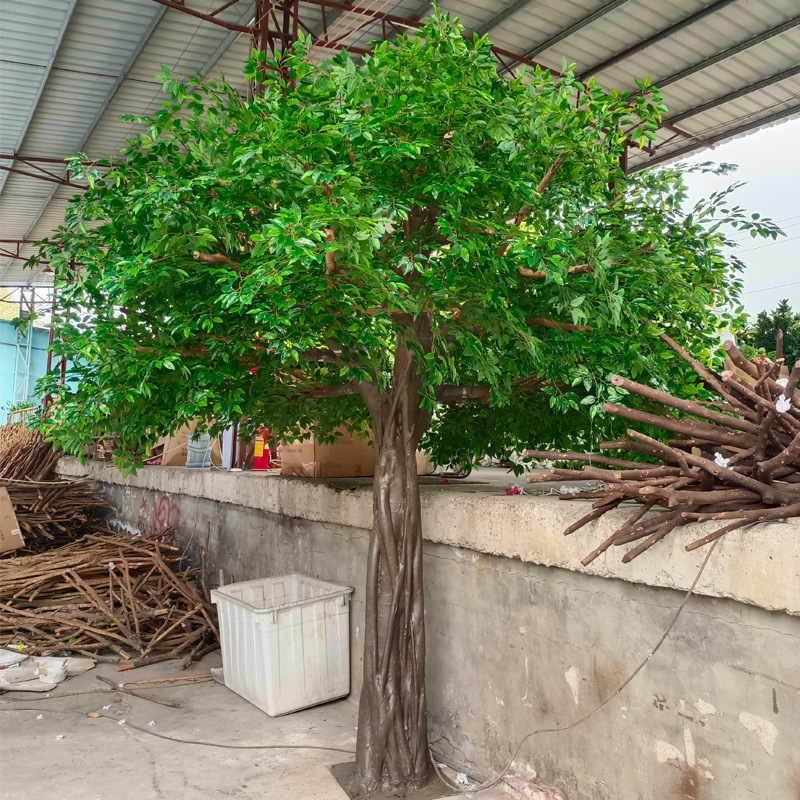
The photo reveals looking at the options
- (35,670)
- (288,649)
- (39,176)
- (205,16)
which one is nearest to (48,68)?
(205,16)

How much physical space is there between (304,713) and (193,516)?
4073mm

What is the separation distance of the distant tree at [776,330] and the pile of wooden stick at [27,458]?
11653 mm

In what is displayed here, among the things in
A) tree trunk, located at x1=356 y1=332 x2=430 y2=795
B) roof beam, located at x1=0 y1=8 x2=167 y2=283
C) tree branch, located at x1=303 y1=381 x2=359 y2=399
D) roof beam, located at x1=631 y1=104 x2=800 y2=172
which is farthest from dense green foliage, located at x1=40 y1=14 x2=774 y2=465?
roof beam, located at x1=631 y1=104 x2=800 y2=172

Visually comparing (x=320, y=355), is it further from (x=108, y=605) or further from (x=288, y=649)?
(x=108, y=605)

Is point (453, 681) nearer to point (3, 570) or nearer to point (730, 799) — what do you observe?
point (730, 799)

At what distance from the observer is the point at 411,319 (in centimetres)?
439

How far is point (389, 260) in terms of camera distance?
3998mm

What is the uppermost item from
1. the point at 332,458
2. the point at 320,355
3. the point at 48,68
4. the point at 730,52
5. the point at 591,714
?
the point at 730,52

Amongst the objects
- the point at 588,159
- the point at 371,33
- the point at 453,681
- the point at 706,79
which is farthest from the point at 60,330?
the point at 706,79

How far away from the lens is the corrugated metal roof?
9094mm

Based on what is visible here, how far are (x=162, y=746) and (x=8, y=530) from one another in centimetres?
538

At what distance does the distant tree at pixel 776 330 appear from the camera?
10.3 m

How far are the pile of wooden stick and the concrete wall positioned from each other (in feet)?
28.8

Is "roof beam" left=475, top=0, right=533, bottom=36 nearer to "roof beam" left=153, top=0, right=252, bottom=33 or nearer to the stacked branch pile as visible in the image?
"roof beam" left=153, top=0, right=252, bottom=33
